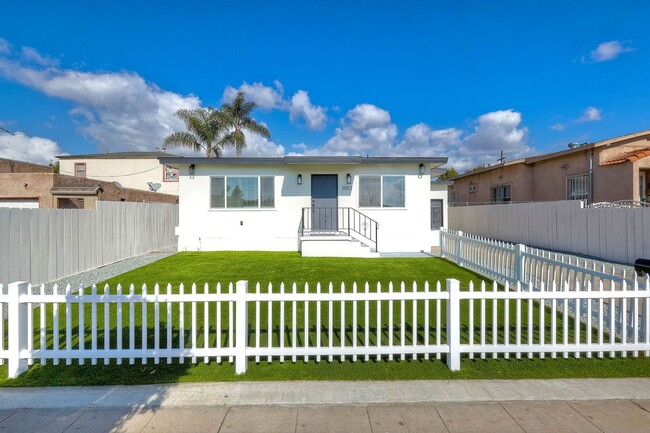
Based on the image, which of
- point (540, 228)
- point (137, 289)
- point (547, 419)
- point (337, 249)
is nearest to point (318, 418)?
point (547, 419)

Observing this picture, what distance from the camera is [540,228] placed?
13.6m

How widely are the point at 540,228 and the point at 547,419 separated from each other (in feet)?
42.2

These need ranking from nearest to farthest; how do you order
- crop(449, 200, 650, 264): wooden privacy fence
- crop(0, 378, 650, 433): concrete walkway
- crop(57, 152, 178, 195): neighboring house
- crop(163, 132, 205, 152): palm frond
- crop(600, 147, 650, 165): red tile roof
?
crop(0, 378, 650, 433): concrete walkway < crop(449, 200, 650, 264): wooden privacy fence < crop(600, 147, 650, 165): red tile roof < crop(163, 132, 205, 152): palm frond < crop(57, 152, 178, 195): neighboring house

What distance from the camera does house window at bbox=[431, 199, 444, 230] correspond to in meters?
18.7

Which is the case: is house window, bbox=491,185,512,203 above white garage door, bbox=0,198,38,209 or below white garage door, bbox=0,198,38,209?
above

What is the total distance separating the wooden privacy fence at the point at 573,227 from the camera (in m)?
9.43

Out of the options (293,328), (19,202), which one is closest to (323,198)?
(293,328)

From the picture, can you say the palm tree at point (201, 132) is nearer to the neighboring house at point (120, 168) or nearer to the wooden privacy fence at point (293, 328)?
the neighboring house at point (120, 168)

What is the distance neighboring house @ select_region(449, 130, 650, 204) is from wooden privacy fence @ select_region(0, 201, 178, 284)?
61.4 ft

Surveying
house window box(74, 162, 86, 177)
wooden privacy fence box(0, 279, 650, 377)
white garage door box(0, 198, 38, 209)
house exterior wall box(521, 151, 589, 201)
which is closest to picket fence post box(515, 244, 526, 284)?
wooden privacy fence box(0, 279, 650, 377)

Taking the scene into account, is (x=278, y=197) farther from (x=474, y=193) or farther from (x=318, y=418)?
(x=474, y=193)

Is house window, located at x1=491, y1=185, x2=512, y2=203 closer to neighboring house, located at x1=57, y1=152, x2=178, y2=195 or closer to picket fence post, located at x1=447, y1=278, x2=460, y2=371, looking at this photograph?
picket fence post, located at x1=447, y1=278, x2=460, y2=371

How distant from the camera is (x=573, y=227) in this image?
Answer: 11750 mm

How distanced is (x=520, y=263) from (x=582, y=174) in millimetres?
12126
